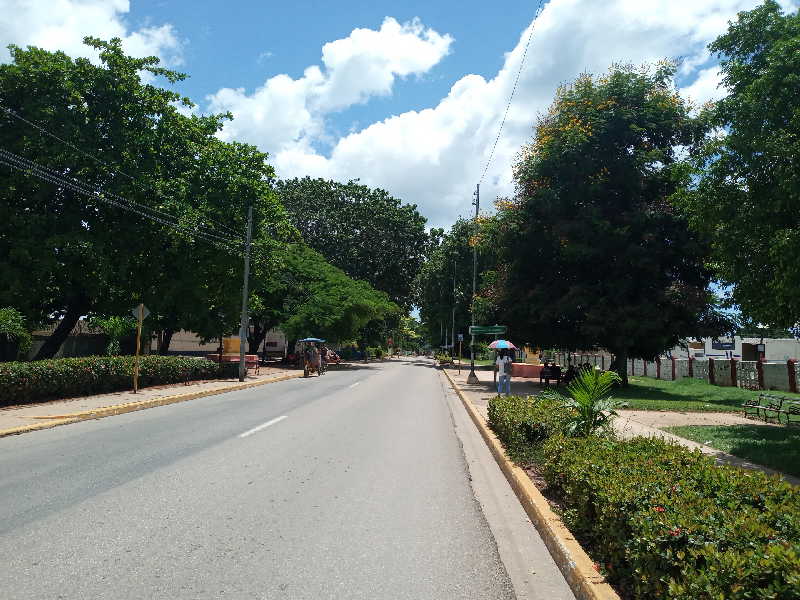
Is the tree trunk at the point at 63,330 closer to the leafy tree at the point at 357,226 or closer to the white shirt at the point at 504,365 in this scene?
the white shirt at the point at 504,365

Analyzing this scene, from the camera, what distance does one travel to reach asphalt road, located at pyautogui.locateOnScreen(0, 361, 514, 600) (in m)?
4.20

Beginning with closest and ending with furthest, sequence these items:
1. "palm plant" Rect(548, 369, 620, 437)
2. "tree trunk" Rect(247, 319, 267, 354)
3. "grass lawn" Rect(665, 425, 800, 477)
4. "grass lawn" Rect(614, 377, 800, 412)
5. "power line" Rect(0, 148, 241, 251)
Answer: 1. "palm plant" Rect(548, 369, 620, 437)
2. "grass lawn" Rect(665, 425, 800, 477)
3. "grass lawn" Rect(614, 377, 800, 412)
4. "power line" Rect(0, 148, 241, 251)
5. "tree trunk" Rect(247, 319, 267, 354)

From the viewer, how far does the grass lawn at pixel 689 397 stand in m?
18.9

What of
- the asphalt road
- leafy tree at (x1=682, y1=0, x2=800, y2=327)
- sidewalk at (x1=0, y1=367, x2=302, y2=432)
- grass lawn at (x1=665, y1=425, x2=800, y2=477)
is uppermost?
leafy tree at (x1=682, y1=0, x2=800, y2=327)

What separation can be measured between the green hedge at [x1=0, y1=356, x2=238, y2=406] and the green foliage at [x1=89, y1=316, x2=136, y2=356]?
12110mm

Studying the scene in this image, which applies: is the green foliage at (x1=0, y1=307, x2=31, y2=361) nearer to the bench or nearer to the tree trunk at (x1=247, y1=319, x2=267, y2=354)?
the tree trunk at (x1=247, y1=319, x2=267, y2=354)

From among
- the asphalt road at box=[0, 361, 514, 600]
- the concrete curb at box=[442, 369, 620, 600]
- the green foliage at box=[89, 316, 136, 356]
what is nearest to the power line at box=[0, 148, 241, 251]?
the green foliage at box=[89, 316, 136, 356]

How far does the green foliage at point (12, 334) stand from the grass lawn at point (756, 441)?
2421 centimetres

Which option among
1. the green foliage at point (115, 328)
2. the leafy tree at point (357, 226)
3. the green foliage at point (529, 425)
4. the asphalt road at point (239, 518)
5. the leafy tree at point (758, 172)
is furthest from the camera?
the leafy tree at point (357, 226)

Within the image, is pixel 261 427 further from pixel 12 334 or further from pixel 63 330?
pixel 63 330

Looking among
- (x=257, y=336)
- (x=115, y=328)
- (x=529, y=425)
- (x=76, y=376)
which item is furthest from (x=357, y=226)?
(x=529, y=425)

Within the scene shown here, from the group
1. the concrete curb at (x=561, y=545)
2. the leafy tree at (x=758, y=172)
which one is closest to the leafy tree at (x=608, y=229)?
the leafy tree at (x=758, y=172)

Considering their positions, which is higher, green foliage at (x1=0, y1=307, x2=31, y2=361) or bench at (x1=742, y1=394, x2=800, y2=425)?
green foliage at (x1=0, y1=307, x2=31, y2=361)

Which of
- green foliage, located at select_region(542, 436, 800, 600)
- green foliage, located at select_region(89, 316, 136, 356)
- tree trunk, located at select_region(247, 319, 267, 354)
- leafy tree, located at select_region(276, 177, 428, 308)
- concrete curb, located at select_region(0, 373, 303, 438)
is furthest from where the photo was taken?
leafy tree, located at select_region(276, 177, 428, 308)
